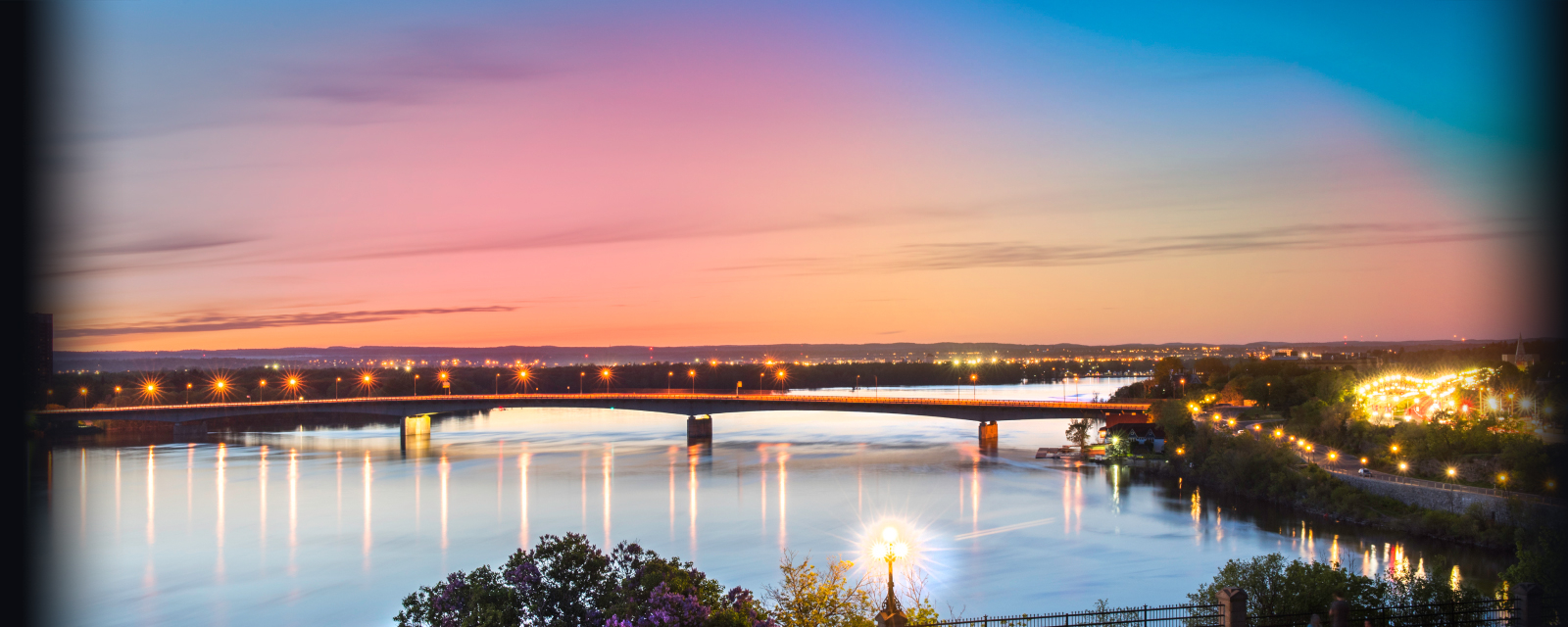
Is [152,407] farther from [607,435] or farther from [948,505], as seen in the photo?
[948,505]

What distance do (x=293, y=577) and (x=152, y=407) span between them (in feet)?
205

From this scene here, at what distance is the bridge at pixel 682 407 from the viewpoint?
7512cm

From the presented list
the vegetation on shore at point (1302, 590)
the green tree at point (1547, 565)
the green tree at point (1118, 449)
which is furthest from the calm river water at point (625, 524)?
the vegetation on shore at point (1302, 590)

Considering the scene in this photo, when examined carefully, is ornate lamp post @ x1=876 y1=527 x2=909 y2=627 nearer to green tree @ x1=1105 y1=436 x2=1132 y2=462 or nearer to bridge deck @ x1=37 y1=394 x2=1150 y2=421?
green tree @ x1=1105 y1=436 x2=1132 y2=462

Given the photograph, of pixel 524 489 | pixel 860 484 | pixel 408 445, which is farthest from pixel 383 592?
pixel 408 445

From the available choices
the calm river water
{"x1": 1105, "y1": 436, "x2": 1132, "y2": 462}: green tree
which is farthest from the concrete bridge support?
{"x1": 1105, "y1": 436, "x2": 1132, "y2": 462}: green tree

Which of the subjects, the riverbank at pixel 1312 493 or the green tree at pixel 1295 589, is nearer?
the green tree at pixel 1295 589

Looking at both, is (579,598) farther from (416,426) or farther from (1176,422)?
(416,426)

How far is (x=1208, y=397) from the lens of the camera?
305 feet

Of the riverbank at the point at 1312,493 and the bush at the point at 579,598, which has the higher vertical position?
the bush at the point at 579,598

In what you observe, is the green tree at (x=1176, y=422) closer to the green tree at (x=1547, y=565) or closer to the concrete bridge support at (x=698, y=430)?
the concrete bridge support at (x=698, y=430)

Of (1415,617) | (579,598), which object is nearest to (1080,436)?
(1415,617)

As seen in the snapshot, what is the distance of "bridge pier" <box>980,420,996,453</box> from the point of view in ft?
247

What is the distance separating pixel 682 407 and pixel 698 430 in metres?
2.60
